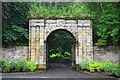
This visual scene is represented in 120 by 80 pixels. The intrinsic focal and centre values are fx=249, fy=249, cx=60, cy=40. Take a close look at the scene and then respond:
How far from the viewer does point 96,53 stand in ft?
63.6

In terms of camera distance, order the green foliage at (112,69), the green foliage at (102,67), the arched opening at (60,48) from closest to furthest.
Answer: the green foliage at (112,69), the green foliage at (102,67), the arched opening at (60,48)

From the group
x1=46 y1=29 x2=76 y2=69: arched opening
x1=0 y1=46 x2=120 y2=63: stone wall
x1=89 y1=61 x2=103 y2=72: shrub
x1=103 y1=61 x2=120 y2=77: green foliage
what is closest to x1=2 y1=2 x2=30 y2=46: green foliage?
x1=0 y1=46 x2=120 y2=63: stone wall

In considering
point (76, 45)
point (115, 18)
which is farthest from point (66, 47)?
point (115, 18)

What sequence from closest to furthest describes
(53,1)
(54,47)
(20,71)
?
1. (20,71)
2. (53,1)
3. (54,47)

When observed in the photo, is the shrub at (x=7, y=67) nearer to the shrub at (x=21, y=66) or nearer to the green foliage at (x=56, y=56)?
the shrub at (x=21, y=66)

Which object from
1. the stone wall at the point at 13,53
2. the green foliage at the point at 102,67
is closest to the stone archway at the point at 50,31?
the stone wall at the point at 13,53

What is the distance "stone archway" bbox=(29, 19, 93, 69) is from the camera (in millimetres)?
19047

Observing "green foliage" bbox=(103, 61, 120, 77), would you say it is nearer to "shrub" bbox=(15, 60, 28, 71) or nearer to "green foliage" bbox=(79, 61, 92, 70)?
"green foliage" bbox=(79, 61, 92, 70)

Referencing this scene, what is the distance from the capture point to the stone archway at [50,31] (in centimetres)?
1905

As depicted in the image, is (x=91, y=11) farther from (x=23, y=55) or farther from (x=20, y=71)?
(x=20, y=71)

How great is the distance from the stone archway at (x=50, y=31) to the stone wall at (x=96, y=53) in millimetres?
462

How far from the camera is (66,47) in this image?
36.1 m

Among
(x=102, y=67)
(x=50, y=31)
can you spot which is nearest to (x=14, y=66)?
(x=50, y=31)

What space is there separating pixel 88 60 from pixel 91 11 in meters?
6.55
